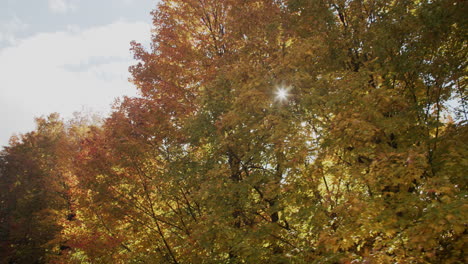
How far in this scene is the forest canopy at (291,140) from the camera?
16.7 feet

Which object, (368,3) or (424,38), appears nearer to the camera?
(424,38)

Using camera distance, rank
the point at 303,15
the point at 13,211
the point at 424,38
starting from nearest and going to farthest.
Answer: the point at 424,38
the point at 303,15
the point at 13,211

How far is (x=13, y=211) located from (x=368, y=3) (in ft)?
81.8

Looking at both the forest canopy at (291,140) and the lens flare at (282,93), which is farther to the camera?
the lens flare at (282,93)

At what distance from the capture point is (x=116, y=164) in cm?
1026

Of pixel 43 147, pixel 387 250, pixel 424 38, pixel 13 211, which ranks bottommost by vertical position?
pixel 387 250

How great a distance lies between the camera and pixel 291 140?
19.9 feet

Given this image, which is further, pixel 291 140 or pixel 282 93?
pixel 282 93

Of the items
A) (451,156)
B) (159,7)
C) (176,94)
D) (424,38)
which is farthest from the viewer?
(159,7)

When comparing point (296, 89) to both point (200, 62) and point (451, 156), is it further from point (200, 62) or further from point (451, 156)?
point (200, 62)

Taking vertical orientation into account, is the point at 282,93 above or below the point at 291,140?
above

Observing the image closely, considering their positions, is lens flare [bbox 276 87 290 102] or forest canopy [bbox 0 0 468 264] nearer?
forest canopy [bbox 0 0 468 264]

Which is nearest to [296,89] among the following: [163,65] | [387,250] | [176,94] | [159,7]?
[387,250]

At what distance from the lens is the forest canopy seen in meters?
5.09
